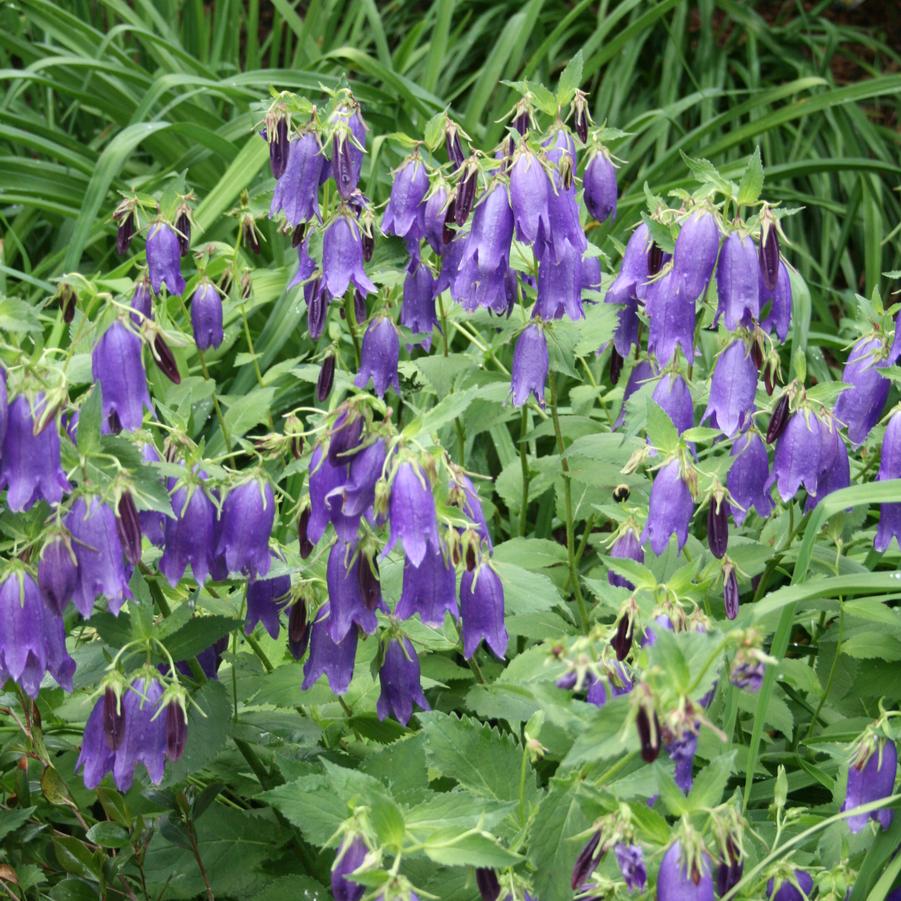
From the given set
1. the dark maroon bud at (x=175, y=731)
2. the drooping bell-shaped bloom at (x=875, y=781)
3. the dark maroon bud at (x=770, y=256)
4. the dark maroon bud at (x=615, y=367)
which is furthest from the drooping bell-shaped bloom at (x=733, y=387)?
the dark maroon bud at (x=175, y=731)

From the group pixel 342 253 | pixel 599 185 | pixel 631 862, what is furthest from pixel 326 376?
pixel 631 862

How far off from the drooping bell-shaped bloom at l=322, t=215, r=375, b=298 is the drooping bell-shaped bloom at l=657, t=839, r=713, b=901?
3.50ft

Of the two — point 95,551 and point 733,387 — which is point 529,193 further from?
point 95,551

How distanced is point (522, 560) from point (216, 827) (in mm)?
703

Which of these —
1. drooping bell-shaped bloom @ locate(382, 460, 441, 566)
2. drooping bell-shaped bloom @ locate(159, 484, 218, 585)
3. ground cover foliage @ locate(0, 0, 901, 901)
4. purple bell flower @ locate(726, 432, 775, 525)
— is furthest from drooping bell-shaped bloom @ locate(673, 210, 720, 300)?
drooping bell-shaped bloom @ locate(159, 484, 218, 585)

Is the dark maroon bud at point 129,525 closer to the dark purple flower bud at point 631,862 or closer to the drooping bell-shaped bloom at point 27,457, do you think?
the drooping bell-shaped bloom at point 27,457

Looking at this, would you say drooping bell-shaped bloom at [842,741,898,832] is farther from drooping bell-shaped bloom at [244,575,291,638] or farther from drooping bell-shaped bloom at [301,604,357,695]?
drooping bell-shaped bloom at [244,575,291,638]

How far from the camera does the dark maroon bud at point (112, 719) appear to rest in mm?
1627

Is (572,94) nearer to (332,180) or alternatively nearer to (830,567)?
(332,180)

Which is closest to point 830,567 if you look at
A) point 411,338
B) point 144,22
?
point 411,338

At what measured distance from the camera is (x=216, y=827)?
200cm

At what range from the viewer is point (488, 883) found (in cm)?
141

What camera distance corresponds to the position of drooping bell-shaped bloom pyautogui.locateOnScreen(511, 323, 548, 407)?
84.6 inches

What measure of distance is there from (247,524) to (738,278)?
0.78 meters
